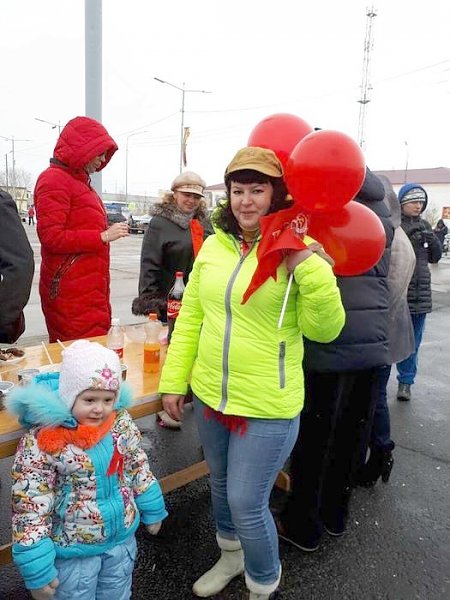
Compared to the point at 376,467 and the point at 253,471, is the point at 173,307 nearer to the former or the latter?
the point at 253,471

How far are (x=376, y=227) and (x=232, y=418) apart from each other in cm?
100

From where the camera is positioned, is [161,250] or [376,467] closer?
[376,467]

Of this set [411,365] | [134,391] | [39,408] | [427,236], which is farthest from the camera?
[411,365]

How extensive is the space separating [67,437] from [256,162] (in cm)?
125

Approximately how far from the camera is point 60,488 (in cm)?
178

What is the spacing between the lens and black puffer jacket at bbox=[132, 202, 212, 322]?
3488 millimetres

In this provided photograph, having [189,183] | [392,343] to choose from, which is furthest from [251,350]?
[189,183]

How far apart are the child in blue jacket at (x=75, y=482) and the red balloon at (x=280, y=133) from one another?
1.27 metres

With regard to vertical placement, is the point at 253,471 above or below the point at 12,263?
below

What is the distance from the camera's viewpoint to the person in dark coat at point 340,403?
7.67ft

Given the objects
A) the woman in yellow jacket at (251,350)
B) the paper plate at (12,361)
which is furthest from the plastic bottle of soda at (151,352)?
the paper plate at (12,361)

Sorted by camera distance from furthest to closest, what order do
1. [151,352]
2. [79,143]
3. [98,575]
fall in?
1. [79,143]
2. [151,352]
3. [98,575]

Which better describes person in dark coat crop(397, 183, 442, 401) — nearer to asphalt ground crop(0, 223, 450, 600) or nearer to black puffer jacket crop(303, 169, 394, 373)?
asphalt ground crop(0, 223, 450, 600)

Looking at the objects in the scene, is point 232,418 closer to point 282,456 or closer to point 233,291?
point 282,456
